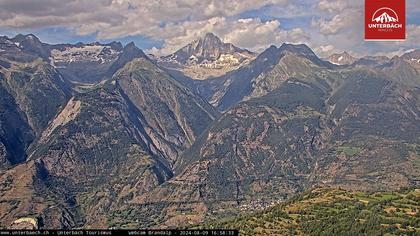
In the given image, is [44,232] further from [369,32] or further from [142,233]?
[369,32]

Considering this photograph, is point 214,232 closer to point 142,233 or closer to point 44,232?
point 142,233

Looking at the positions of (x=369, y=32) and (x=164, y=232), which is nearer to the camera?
(x=164, y=232)

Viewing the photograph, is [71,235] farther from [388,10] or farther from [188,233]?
[388,10]

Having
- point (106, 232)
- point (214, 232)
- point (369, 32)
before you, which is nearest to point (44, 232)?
point (106, 232)

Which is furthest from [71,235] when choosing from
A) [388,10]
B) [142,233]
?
[388,10]

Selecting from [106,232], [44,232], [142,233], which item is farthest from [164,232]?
[44,232]

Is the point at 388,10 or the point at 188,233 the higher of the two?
the point at 388,10

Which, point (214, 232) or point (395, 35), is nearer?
point (214, 232)
